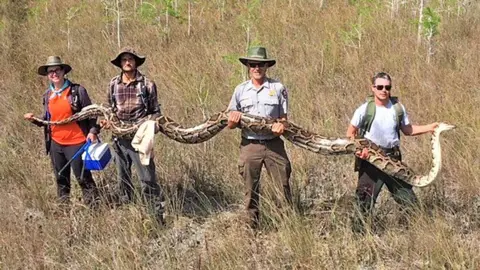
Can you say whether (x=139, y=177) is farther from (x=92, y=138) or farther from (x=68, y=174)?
(x=68, y=174)

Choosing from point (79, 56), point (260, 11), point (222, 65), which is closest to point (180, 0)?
point (260, 11)

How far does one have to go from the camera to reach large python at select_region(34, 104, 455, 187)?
4273 mm

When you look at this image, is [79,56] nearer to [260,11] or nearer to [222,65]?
[222,65]

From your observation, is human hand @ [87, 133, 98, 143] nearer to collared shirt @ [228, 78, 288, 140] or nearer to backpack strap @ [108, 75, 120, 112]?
backpack strap @ [108, 75, 120, 112]

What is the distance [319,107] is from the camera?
23.9ft

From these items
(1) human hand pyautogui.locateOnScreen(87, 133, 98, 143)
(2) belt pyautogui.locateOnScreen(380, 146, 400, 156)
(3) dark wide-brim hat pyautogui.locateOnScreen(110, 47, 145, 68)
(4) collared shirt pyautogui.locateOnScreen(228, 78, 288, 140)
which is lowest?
(1) human hand pyautogui.locateOnScreen(87, 133, 98, 143)

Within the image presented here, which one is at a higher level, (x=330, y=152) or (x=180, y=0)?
(x=180, y=0)

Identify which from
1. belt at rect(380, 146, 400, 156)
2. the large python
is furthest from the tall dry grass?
belt at rect(380, 146, 400, 156)

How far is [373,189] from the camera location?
15.0 ft

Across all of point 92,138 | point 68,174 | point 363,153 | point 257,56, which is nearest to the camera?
point 363,153

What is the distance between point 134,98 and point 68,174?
1244 millimetres

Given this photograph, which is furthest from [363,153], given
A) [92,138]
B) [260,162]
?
[92,138]

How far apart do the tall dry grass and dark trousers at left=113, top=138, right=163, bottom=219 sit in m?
0.18

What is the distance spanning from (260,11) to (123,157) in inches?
291
